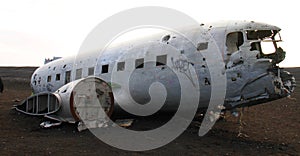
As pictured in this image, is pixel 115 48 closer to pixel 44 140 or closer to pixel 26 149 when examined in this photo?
pixel 44 140

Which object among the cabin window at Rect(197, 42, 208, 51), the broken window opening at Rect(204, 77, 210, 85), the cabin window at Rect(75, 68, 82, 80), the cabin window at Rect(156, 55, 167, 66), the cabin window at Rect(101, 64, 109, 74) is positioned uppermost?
the cabin window at Rect(197, 42, 208, 51)

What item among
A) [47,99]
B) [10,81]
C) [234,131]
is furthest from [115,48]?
[10,81]

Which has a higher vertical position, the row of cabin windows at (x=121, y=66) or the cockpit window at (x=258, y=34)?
the cockpit window at (x=258, y=34)

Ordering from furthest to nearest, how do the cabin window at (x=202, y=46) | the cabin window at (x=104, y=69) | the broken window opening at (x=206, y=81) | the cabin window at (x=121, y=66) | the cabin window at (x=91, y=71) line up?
1. the cabin window at (x=91, y=71)
2. the cabin window at (x=104, y=69)
3. the cabin window at (x=121, y=66)
4. the cabin window at (x=202, y=46)
5. the broken window opening at (x=206, y=81)

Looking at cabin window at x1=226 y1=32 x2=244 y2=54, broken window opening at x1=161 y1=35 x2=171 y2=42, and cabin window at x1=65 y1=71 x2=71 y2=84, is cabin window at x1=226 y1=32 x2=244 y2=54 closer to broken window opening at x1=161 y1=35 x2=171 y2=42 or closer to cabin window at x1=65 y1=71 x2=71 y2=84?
broken window opening at x1=161 y1=35 x2=171 y2=42

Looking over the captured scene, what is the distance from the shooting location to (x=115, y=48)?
14.2 m

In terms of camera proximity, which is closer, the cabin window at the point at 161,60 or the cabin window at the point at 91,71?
the cabin window at the point at 161,60

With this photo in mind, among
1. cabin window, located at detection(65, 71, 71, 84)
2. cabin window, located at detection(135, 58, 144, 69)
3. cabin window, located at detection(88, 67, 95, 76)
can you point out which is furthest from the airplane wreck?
cabin window, located at detection(65, 71, 71, 84)

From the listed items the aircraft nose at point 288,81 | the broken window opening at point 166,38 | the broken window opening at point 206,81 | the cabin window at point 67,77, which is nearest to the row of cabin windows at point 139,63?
the broken window opening at point 166,38

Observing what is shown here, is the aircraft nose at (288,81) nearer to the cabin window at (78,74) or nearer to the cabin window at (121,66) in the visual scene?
the cabin window at (121,66)

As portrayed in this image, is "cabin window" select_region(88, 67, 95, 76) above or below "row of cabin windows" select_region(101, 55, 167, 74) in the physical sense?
below

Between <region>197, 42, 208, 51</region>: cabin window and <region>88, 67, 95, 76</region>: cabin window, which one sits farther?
<region>88, 67, 95, 76</region>: cabin window

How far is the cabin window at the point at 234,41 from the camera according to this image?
10.6m

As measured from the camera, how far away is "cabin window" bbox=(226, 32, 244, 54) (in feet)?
34.7
